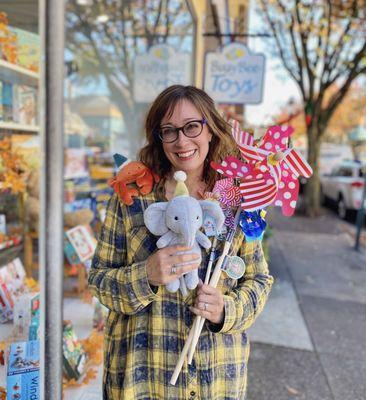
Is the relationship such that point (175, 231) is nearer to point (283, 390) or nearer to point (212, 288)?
point (212, 288)

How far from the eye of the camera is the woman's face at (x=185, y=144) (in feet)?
4.28

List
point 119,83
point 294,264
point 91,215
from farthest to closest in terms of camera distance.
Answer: point 119,83 < point 294,264 < point 91,215

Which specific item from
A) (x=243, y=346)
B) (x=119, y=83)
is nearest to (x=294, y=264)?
(x=119, y=83)

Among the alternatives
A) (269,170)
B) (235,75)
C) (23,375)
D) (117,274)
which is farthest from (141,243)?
(235,75)

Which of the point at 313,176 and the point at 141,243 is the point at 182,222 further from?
the point at 313,176

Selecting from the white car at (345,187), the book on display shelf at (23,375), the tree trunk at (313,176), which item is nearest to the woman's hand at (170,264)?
the book on display shelf at (23,375)

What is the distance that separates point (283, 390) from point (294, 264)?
339cm

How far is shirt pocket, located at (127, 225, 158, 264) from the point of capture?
4.27 ft

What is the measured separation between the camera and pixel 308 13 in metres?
9.12

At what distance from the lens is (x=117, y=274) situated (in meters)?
1.26

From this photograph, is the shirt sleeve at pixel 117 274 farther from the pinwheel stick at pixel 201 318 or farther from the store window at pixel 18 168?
the store window at pixel 18 168

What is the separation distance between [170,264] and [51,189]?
0.50 m

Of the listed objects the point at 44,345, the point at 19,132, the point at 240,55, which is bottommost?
the point at 44,345

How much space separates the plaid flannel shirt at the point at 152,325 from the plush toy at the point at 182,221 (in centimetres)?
9
